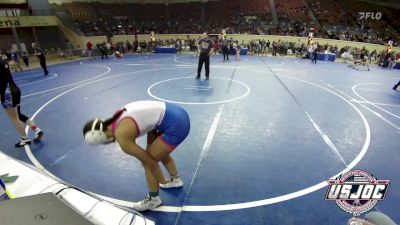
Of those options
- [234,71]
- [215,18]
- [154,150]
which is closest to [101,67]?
[234,71]

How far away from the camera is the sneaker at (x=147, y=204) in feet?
13.4

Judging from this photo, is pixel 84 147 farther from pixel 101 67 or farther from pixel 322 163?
pixel 101 67

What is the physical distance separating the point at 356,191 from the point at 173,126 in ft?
7.30

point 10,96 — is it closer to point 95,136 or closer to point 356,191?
point 95,136

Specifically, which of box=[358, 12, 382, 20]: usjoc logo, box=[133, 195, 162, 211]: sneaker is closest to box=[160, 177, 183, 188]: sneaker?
box=[133, 195, 162, 211]: sneaker

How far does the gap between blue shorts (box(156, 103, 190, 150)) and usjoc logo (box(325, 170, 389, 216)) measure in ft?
6.54

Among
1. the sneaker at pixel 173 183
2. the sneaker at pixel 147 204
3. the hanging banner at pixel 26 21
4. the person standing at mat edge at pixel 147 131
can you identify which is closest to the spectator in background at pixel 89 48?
the hanging banner at pixel 26 21

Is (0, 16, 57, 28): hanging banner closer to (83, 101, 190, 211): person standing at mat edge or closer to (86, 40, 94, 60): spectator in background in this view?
(86, 40, 94, 60): spectator in background

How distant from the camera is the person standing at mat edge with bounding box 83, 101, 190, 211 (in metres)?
3.29

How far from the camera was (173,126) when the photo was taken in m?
3.74

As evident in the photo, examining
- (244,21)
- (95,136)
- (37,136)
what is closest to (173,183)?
(95,136)

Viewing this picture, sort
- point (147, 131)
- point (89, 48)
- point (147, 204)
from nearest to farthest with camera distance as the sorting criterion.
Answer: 1. point (147, 131)
2. point (147, 204)
3. point (89, 48)

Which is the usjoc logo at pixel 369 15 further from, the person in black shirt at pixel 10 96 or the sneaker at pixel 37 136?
the person in black shirt at pixel 10 96

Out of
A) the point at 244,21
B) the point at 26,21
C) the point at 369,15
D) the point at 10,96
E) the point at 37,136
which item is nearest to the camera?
the point at 10,96
